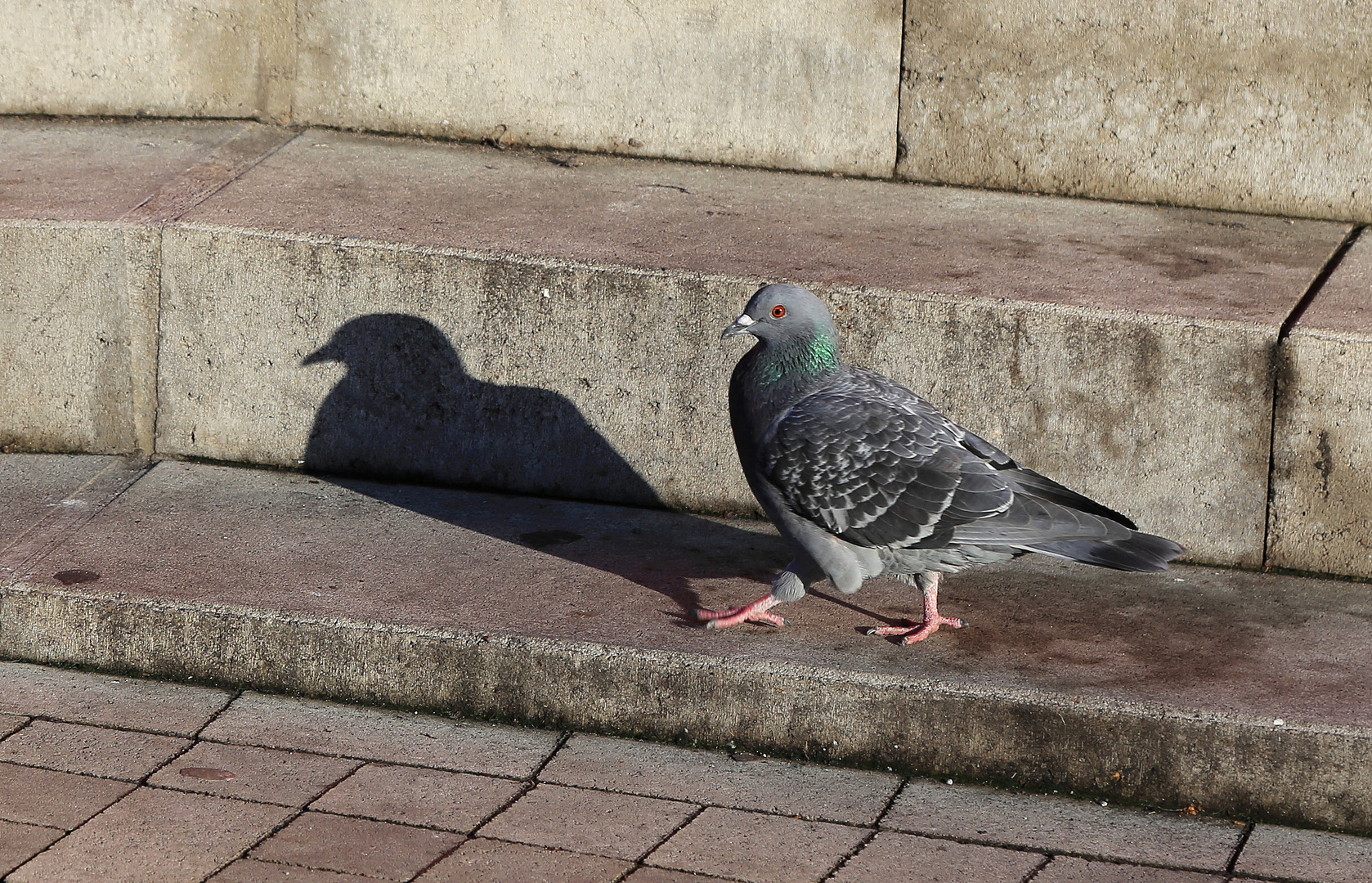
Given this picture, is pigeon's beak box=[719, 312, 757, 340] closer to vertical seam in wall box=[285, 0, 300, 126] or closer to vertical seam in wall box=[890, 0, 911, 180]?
vertical seam in wall box=[890, 0, 911, 180]

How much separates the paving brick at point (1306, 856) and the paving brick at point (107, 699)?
240 cm

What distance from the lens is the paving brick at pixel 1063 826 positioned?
3.20 metres

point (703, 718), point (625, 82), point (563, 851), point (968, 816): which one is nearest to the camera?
point (563, 851)

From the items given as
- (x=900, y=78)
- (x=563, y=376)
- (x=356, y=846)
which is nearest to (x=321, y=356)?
(x=563, y=376)

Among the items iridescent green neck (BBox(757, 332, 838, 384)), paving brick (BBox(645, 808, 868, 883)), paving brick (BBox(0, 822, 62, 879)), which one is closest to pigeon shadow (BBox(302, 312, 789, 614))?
iridescent green neck (BBox(757, 332, 838, 384))

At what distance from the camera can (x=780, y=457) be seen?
3.74m

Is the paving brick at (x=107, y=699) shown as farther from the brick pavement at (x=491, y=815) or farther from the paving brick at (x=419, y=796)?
the paving brick at (x=419, y=796)

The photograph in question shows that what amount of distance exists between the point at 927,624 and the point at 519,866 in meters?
1.29

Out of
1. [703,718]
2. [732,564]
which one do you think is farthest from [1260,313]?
[703,718]

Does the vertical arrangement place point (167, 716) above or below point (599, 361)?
below

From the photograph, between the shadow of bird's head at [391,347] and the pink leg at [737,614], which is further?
the shadow of bird's head at [391,347]

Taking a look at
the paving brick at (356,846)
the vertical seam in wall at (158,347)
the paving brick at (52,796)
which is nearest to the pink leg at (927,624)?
the paving brick at (356,846)

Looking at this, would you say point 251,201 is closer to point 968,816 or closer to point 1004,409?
point 1004,409

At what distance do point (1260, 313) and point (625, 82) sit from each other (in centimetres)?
258
